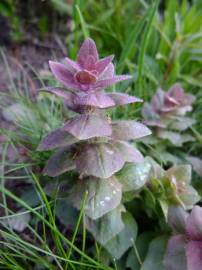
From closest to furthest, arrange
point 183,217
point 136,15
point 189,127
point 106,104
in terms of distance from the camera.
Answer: point 106,104 < point 183,217 < point 189,127 < point 136,15

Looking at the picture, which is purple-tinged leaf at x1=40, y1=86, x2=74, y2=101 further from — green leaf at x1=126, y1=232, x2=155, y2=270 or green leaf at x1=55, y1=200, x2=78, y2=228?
green leaf at x1=126, y1=232, x2=155, y2=270

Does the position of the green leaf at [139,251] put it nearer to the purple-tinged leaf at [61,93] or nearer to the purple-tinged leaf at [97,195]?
the purple-tinged leaf at [97,195]

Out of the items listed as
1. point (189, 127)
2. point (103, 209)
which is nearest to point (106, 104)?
point (103, 209)

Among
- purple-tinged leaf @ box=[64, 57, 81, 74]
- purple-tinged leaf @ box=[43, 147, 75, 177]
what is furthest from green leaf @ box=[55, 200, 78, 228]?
purple-tinged leaf @ box=[64, 57, 81, 74]

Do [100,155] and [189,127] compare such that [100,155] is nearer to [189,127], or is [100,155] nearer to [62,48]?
[189,127]

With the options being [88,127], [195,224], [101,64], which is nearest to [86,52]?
[101,64]

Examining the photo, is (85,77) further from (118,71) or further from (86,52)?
(118,71)
